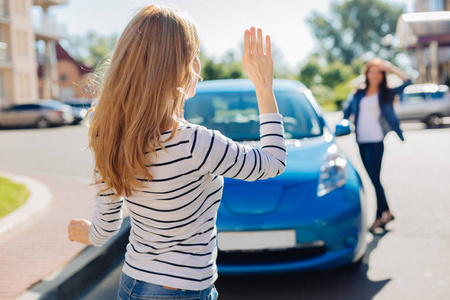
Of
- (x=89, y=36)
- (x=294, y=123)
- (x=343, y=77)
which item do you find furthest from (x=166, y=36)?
(x=89, y=36)

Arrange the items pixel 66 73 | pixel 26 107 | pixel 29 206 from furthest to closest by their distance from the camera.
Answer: pixel 66 73 < pixel 26 107 < pixel 29 206

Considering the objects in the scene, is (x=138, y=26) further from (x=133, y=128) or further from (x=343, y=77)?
(x=343, y=77)

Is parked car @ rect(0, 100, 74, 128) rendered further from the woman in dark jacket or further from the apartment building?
the woman in dark jacket

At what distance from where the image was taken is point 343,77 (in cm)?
5572

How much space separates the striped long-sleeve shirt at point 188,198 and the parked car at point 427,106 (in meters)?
19.1

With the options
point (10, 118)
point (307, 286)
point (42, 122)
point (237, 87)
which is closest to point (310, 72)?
point (42, 122)

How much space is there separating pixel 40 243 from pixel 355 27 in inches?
3208

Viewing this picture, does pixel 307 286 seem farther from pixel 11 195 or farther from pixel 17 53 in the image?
pixel 17 53

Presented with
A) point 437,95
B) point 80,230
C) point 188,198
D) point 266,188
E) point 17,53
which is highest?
point 17,53

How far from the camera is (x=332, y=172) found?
407 centimetres

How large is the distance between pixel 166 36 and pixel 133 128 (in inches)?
10.4

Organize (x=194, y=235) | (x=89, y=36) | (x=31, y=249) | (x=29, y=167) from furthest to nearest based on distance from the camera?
(x=89, y=36), (x=29, y=167), (x=31, y=249), (x=194, y=235)

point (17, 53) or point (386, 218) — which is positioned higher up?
point (17, 53)

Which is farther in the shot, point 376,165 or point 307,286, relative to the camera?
point 376,165
